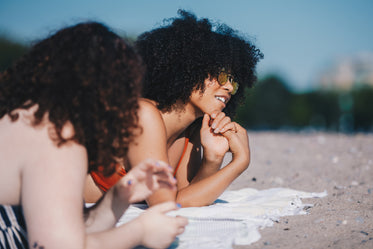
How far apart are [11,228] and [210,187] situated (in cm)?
163

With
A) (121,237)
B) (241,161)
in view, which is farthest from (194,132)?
(121,237)

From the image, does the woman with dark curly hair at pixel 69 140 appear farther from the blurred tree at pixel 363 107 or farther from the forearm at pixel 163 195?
the blurred tree at pixel 363 107

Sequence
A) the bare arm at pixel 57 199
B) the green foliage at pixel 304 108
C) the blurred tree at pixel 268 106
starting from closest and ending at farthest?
the bare arm at pixel 57 199 < the green foliage at pixel 304 108 < the blurred tree at pixel 268 106

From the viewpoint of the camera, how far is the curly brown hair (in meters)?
1.82

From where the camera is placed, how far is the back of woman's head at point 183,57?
331cm

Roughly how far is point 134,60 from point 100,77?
0.85 feet

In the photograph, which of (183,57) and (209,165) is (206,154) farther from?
(183,57)

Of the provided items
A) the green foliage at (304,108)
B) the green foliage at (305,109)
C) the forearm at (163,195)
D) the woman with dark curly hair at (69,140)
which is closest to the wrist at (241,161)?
the forearm at (163,195)

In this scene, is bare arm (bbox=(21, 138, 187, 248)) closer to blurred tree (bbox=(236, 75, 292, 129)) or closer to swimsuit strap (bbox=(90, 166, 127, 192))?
swimsuit strap (bbox=(90, 166, 127, 192))

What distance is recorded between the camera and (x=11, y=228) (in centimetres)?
195

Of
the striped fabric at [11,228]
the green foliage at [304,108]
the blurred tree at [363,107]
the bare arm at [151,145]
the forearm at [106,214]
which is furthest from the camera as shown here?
the green foliage at [304,108]

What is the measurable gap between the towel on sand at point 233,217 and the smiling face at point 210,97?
0.92 metres

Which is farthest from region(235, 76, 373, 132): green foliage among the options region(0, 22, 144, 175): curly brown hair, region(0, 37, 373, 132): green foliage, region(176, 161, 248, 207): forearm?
region(0, 22, 144, 175): curly brown hair

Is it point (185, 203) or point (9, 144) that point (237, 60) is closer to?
point (185, 203)
